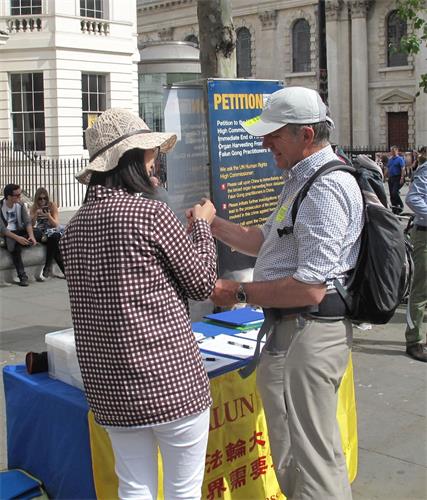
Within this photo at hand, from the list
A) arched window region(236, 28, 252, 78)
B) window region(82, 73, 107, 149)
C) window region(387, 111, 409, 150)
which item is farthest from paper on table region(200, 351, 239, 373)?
arched window region(236, 28, 252, 78)

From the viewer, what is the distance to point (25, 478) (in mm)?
3250

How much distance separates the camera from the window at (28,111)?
24938mm

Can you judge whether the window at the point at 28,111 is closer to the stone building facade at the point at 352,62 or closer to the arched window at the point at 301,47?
the stone building facade at the point at 352,62

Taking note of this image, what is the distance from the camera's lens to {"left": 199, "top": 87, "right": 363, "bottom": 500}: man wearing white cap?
274cm

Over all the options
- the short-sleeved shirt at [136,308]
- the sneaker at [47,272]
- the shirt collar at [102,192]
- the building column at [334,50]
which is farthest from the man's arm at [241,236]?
the building column at [334,50]

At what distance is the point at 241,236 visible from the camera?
345 centimetres

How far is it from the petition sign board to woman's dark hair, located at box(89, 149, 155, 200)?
3.07 meters

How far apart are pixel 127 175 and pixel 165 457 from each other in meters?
1.01

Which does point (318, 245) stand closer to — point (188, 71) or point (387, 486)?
point (387, 486)

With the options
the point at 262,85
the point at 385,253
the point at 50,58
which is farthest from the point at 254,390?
the point at 50,58

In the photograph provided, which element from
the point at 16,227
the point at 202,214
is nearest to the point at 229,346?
the point at 202,214

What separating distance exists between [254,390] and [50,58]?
22796 mm

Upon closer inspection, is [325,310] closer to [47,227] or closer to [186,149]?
[186,149]

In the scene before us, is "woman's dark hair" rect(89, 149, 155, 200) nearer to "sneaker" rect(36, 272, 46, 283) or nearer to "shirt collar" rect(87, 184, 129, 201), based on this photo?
"shirt collar" rect(87, 184, 129, 201)
